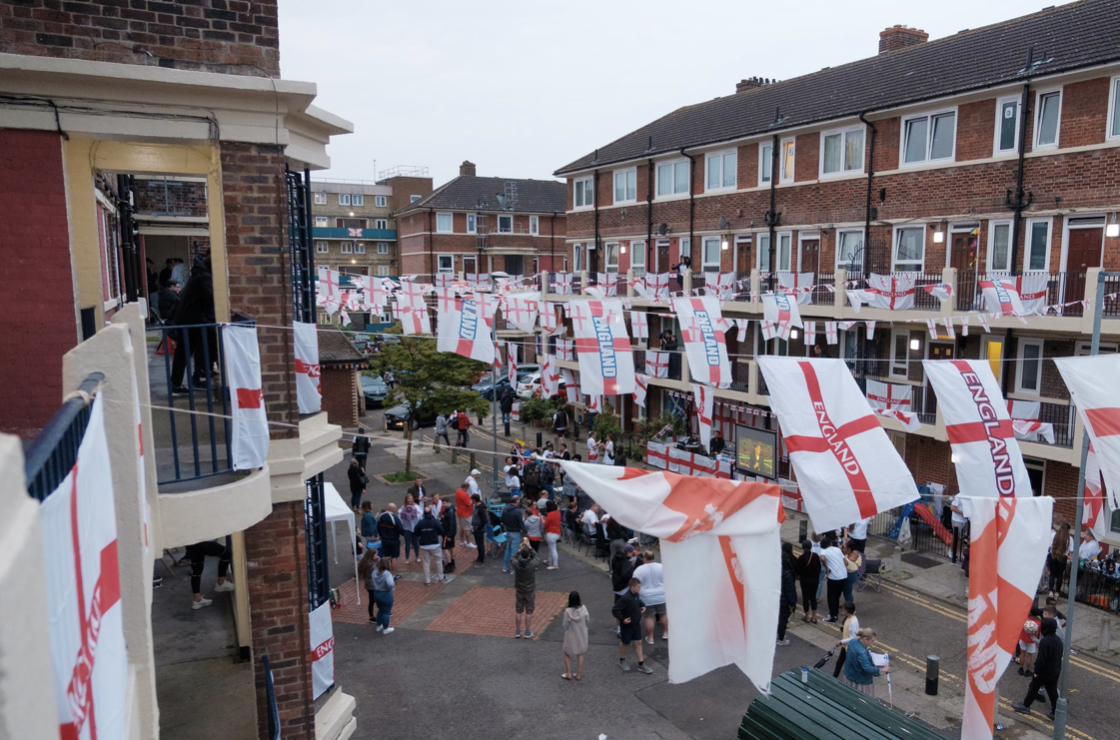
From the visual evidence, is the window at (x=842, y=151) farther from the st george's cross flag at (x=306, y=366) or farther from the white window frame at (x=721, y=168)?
the st george's cross flag at (x=306, y=366)

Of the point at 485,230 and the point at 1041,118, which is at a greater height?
the point at 1041,118

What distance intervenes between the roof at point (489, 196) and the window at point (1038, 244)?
3859cm

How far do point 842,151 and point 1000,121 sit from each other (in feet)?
15.8

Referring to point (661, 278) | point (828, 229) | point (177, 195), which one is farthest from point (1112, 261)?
point (177, 195)

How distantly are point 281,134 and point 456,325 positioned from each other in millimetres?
9675

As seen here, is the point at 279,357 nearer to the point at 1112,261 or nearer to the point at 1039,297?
the point at 1039,297

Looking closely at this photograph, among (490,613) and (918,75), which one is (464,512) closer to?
(490,613)

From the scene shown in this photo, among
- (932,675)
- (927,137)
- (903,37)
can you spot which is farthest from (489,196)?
(932,675)

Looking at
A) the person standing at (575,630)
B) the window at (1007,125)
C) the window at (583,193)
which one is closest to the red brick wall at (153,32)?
the person standing at (575,630)

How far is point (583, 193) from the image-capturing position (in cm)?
3531

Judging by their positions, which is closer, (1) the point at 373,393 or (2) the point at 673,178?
(2) the point at 673,178

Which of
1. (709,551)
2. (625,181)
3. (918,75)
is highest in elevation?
(918,75)

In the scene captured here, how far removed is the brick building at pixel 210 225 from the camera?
5742mm

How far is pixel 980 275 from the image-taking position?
19.4 m
